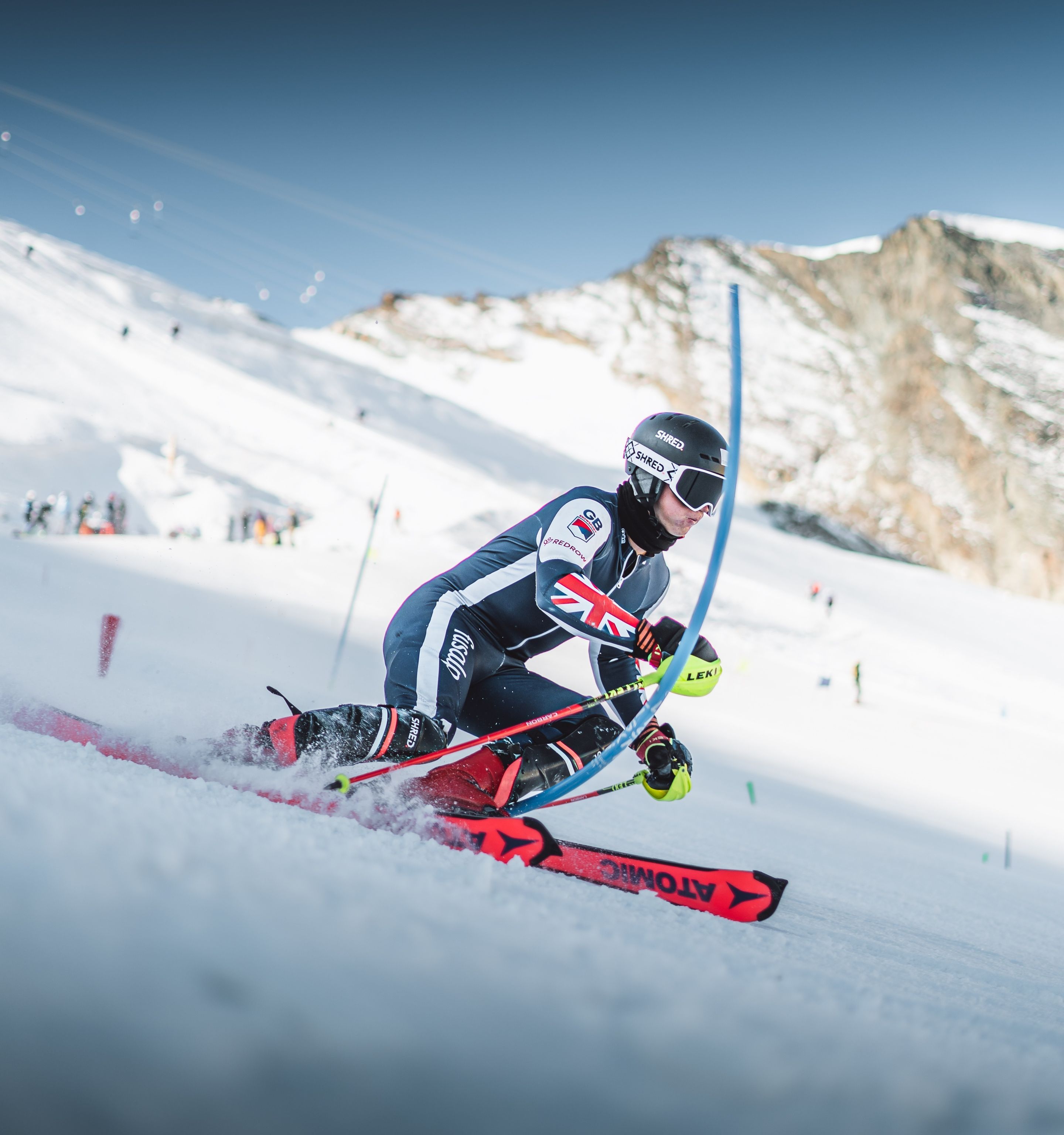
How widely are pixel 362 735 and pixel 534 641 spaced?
974mm

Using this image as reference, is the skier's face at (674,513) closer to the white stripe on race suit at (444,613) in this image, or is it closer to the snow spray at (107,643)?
the white stripe on race suit at (444,613)

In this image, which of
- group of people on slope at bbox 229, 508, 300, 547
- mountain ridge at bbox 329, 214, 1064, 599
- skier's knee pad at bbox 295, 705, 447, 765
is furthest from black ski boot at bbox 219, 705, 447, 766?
mountain ridge at bbox 329, 214, 1064, 599

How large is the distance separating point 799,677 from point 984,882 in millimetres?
10629

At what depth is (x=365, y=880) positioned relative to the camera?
1.19 m

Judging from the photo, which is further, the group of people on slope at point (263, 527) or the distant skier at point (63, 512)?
the group of people on slope at point (263, 527)

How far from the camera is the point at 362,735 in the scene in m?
2.51

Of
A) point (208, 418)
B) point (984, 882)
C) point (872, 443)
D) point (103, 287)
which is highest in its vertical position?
point (872, 443)

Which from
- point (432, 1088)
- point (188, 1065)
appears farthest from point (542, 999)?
point (188, 1065)

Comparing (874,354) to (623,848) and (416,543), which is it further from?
(623,848)

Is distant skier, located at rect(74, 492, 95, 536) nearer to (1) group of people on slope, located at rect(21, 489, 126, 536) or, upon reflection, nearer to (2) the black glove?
(1) group of people on slope, located at rect(21, 489, 126, 536)

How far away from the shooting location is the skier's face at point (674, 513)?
295cm

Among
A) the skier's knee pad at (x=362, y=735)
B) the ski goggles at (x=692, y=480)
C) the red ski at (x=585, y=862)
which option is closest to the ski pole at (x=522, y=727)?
the skier's knee pad at (x=362, y=735)

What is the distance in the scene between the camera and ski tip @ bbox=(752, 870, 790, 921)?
2232 millimetres

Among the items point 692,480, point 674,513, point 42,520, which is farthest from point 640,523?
point 42,520
